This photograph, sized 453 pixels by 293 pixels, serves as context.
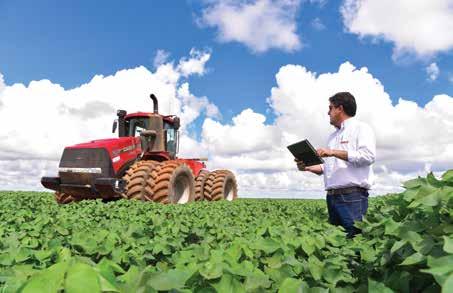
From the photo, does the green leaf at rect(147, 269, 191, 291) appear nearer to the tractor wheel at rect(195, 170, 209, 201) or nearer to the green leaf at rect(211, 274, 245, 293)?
the green leaf at rect(211, 274, 245, 293)

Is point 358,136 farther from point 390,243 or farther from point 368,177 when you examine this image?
point 390,243

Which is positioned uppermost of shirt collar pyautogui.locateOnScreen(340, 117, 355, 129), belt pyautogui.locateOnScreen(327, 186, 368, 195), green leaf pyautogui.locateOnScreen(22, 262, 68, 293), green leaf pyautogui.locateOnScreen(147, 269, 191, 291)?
shirt collar pyautogui.locateOnScreen(340, 117, 355, 129)

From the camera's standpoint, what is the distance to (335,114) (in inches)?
215

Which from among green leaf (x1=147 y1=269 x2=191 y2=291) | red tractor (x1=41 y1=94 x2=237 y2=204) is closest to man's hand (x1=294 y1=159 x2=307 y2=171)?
green leaf (x1=147 y1=269 x2=191 y2=291)

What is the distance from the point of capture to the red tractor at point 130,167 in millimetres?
12008

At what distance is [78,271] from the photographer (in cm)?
110

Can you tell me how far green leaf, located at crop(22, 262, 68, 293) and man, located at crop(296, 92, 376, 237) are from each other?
14.2ft

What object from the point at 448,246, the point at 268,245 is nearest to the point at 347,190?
the point at 268,245

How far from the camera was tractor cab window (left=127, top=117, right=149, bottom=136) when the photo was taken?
13.9 m

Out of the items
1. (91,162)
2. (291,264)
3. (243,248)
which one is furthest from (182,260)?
(91,162)

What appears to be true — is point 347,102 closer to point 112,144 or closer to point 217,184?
point 112,144

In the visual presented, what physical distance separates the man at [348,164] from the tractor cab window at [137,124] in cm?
928

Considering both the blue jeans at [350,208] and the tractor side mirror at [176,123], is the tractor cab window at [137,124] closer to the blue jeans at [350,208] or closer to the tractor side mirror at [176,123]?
the tractor side mirror at [176,123]

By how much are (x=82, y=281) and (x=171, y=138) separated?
14.1 meters
